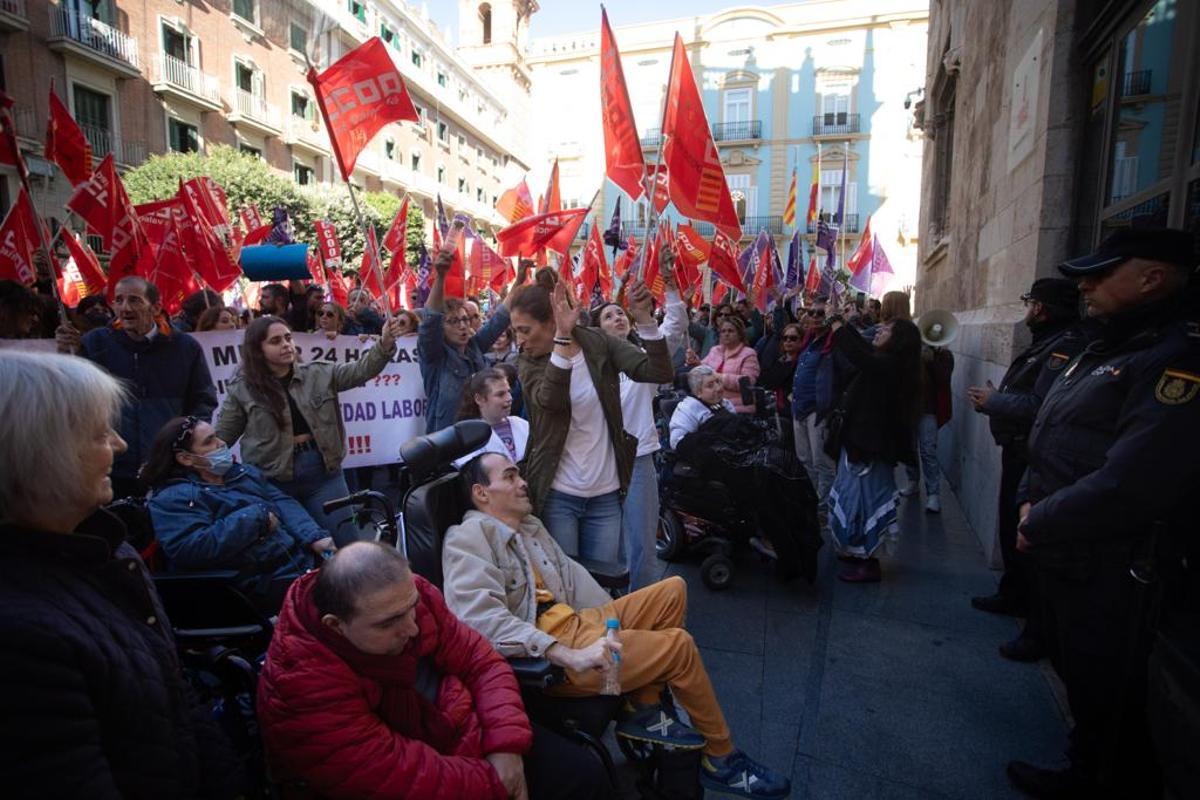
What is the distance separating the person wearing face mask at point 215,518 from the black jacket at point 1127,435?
3.06 m

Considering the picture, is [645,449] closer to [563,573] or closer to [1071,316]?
[563,573]

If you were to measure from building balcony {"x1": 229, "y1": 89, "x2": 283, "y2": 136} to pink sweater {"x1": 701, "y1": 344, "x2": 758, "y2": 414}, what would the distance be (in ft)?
87.1

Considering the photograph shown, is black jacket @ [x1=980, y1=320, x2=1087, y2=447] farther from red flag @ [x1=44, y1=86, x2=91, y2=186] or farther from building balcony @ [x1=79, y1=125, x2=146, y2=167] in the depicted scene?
building balcony @ [x1=79, y1=125, x2=146, y2=167]

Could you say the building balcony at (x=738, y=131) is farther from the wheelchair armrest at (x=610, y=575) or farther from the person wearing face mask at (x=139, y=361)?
A: the wheelchair armrest at (x=610, y=575)

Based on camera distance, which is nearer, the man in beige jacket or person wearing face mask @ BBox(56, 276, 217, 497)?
the man in beige jacket

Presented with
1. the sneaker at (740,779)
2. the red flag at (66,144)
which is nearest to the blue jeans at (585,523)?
the sneaker at (740,779)

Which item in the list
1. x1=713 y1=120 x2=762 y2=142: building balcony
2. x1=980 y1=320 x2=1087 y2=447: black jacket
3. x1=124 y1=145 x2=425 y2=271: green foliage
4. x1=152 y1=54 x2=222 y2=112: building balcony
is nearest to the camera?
x1=980 y1=320 x2=1087 y2=447: black jacket

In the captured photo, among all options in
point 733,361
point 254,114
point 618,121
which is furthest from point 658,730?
point 254,114

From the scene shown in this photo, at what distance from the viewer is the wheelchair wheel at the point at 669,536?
477 centimetres

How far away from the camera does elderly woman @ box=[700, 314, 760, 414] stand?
6195 mm

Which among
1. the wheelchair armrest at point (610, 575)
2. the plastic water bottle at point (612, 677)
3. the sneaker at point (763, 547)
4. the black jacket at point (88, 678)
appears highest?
the black jacket at point (88, 678)

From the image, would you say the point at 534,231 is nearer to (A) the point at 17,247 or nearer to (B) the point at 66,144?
(B) the point at 66,144

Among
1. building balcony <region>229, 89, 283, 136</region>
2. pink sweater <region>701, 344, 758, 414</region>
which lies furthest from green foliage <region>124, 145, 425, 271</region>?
pink sweater <region>701, 344, 758, 414</region>

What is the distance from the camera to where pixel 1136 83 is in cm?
374
